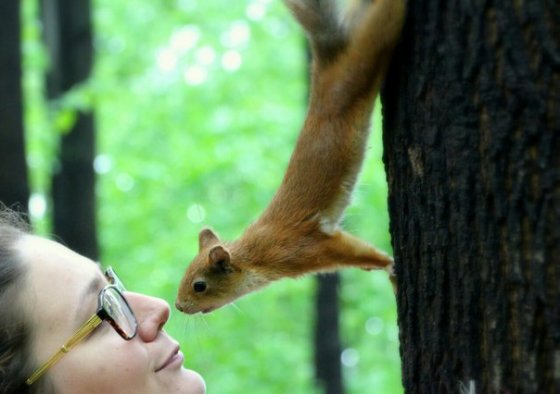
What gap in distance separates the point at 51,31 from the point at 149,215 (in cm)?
359

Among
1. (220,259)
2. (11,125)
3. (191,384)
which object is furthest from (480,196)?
(11,125)

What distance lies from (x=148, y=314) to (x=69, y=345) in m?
0.24

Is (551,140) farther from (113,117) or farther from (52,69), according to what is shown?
(113,117)

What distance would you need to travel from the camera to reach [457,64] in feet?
6.48

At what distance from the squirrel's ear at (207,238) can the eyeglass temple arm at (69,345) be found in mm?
2129

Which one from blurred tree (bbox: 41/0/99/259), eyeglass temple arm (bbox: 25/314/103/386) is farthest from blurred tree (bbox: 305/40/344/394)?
eyeglass temple arm (bbox: 25/314/103/386)

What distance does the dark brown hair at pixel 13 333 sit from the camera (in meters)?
2.30

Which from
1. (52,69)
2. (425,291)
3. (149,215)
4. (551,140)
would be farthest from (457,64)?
(149,215)

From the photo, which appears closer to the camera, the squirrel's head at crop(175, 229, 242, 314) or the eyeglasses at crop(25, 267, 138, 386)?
the eyeglasses at crop(25, 267, 138, 386)

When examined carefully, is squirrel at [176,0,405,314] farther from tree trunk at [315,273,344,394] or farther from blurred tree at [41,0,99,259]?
tree trunk at [315,273,344,394]

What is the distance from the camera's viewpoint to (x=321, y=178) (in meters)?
3.46

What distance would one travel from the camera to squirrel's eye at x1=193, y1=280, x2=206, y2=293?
4.30m

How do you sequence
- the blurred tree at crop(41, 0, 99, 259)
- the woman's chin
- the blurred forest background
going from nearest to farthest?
the woman's chin, the blurred tree at crop(41, 0, 99, 259), the blurred forest background

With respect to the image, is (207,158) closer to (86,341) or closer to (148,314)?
(148,314)
